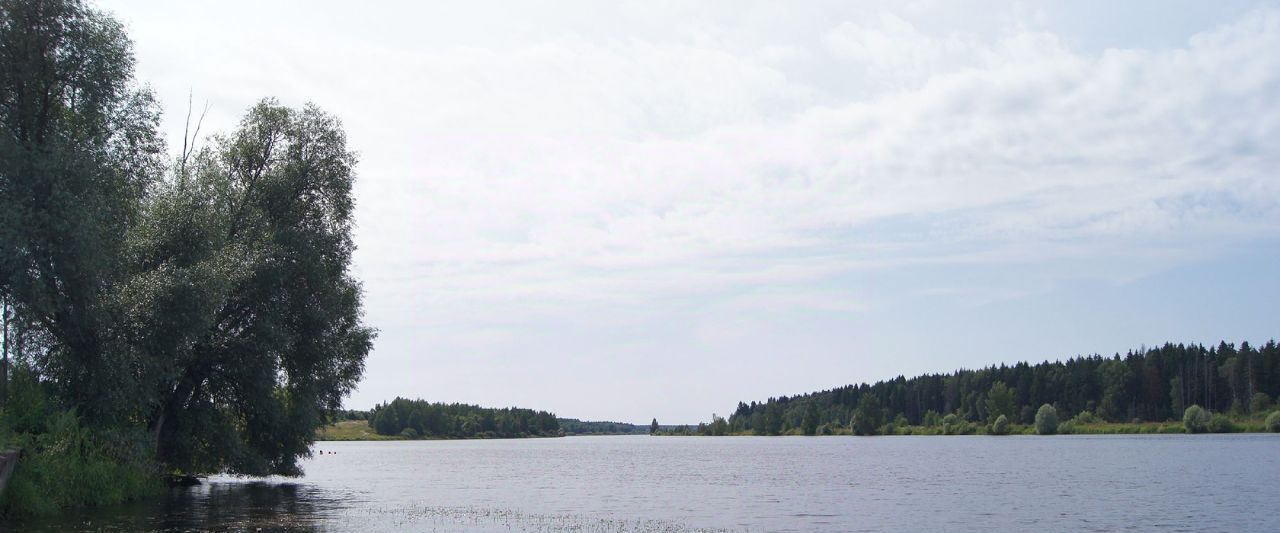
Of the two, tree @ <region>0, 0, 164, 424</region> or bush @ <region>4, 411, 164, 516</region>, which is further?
tree @ <region>0, 0, 164, 424</region>

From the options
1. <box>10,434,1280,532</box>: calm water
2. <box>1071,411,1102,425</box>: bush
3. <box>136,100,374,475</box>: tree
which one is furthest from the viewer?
<box>1071,411,1102,425</box>: bush

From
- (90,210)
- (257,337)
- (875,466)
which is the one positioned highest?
(90,210)

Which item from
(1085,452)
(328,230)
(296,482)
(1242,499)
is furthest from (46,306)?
(1085,452)

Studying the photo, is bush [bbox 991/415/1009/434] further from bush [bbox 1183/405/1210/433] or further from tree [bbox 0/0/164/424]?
tree [bbox 0/0/164/424]

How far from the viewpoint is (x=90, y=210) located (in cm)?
3422

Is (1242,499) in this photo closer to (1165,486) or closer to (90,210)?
(1165,486)

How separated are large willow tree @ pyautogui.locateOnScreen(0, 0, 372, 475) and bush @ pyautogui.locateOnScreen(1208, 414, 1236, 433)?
6065 inches

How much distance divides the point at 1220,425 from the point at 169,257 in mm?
166616

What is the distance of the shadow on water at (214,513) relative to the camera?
31.2 metres

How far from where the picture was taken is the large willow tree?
3397 centimetres

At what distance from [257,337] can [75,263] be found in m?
11.4

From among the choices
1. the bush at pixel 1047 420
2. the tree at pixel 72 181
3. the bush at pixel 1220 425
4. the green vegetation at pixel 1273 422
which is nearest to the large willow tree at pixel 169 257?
the tree at pixel 72 181

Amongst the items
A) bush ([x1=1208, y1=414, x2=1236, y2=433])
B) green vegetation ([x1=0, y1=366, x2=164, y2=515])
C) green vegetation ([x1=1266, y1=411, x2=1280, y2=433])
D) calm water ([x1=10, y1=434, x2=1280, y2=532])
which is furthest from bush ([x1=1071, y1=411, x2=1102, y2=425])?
green vegetation ([x1=0, y1=366, x2=164, y2=515])

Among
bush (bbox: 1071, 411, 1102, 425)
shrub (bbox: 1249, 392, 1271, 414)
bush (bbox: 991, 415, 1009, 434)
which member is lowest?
bush (bbox: 991, 415, 1009, 434)
